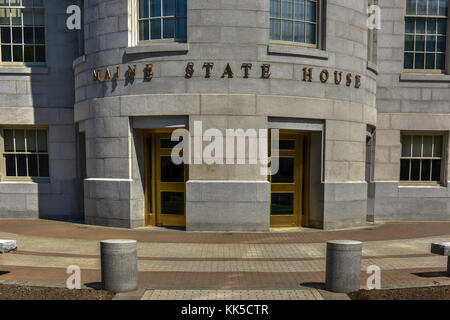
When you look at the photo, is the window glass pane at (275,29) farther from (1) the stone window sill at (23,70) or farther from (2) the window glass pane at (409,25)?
(1) the stone window sill at (23,70)

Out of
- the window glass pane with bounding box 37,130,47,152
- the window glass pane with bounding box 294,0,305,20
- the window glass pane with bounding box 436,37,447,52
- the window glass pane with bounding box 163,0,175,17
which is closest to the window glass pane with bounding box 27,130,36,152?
the window glass pane with bounding box 37,130,47,152

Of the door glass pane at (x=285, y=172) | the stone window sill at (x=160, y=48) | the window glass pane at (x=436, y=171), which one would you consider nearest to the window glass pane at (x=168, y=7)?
the stone window sill at (x=160, y=48)

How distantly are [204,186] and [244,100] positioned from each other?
2.86m

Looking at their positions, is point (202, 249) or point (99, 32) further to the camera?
point (99, 32)

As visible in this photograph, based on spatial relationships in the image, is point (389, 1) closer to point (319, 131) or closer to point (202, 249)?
point (319, 131)

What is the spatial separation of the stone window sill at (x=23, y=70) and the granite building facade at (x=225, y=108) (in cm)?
5

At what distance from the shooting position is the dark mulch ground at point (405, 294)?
16.8ft

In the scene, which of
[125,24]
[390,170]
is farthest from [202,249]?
[390,170]

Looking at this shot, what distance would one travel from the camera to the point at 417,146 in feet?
43.0

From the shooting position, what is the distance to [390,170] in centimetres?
1285

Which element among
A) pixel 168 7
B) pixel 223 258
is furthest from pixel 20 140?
pixel 223 258

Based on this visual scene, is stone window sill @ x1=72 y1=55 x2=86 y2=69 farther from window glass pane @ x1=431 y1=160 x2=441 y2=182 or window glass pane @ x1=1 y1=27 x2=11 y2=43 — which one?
window glass pane @ x1=431 y1=160 x2=441 y2=182
